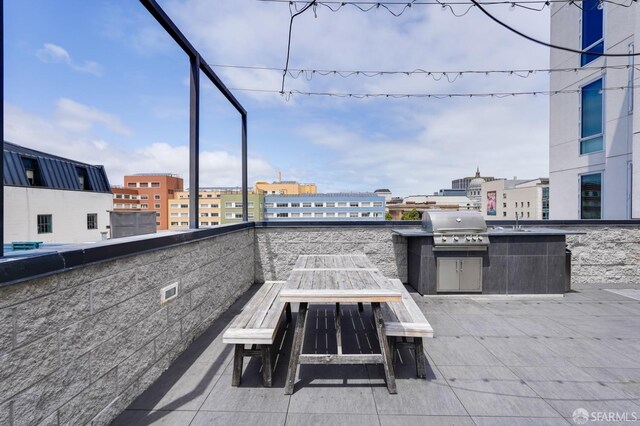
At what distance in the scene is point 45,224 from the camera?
25.3m

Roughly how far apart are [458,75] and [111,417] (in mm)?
7796

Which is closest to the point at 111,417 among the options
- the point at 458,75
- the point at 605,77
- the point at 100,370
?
the point at 100,370

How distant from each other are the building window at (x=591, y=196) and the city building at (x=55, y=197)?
2593 cm

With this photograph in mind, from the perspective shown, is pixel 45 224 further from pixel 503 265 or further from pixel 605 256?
pixel 605 256

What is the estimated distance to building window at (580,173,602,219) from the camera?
8.27m

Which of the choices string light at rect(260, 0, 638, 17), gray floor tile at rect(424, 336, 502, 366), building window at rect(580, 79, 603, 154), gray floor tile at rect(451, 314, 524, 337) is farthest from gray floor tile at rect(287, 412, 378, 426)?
building window at rect(580, 79, 603, 154)

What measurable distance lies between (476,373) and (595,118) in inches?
373

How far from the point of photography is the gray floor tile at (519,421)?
2.03 meters

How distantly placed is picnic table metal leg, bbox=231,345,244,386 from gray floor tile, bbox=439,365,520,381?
5.74 ft

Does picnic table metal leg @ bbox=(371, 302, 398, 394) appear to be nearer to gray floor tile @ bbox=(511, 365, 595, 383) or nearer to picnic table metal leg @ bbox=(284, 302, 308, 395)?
picnic table metal leg @ bbox=(284, 302, 308, 395)

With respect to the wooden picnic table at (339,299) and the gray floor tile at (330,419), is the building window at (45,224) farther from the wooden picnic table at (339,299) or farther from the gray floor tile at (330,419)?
the gray floor tile at (330,419)

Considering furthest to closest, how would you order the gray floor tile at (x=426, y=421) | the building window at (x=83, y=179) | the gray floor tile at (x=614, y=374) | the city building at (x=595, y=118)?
the building window at (x=83, y=179), the city building at (x=595, y=118), the gray floor tile at (x=614, y=374), the gray floor tile at (x=426, y=421)

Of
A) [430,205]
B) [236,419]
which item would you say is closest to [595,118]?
[236,419]

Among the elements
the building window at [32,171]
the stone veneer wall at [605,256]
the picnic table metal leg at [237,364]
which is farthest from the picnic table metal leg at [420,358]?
the building window at [32,171]
